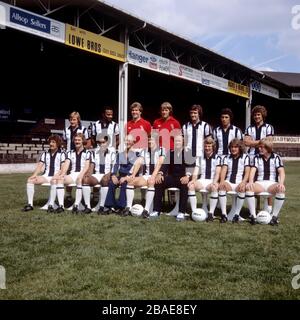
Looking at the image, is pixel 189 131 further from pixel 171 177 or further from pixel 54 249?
pixel 54 249

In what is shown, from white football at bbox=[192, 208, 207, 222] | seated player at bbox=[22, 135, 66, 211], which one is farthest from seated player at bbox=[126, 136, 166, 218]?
seated player at bbox=[22, 135, 66, 211]

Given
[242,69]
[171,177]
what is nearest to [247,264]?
[171,177]

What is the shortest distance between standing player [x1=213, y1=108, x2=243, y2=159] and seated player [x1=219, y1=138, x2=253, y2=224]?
222mm

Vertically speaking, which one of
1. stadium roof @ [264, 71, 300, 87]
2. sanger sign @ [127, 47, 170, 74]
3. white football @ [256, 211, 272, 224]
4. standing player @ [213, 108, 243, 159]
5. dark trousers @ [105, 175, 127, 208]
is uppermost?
stadium roof @ [264, 71, 300, 87]

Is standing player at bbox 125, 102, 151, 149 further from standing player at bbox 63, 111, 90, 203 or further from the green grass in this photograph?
the green grass

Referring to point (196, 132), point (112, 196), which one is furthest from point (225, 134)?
point (112, 196)

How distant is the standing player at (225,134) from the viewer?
21.0 ft

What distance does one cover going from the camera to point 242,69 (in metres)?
22.3

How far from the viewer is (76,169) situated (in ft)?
22.7

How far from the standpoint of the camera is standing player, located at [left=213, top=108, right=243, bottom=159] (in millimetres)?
6410

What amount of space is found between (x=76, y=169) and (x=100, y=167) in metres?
0.39

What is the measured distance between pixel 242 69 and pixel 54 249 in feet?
64.6

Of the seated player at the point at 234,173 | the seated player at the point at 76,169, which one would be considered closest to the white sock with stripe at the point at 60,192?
the seated player at the point at 76,169

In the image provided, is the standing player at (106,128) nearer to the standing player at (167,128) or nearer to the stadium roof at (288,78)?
the standing player at (167,128)
